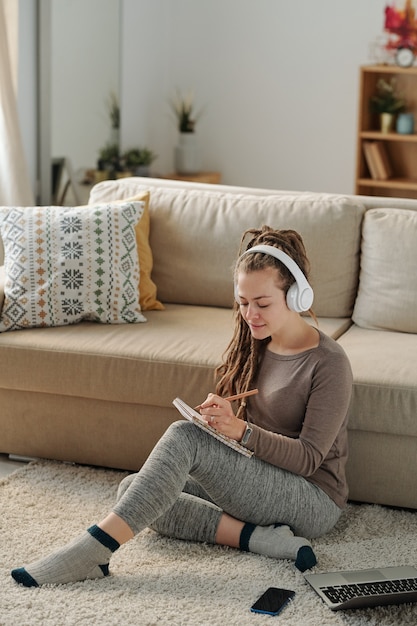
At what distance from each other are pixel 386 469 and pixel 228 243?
3.26 ft

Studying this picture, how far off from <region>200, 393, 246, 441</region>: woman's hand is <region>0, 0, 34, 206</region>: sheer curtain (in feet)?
8.18

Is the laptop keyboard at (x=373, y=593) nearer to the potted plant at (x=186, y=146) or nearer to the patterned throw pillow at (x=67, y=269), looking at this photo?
the patterned throw pillow at (x=67, y=269)

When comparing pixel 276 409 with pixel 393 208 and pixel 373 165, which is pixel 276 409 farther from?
pixel 373 165

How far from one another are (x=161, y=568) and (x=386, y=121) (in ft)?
12.6

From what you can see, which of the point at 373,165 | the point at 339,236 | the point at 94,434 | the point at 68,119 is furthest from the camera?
the point at 373,165

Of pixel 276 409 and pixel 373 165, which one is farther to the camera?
pixel 373 165

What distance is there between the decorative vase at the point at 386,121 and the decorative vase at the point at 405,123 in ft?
0.15

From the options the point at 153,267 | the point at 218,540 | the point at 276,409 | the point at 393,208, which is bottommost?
the point at 218,540

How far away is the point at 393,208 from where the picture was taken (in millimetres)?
3297

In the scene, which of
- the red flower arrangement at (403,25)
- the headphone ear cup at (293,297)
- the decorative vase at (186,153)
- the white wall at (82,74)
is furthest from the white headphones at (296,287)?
the decorative vase at (186,153)

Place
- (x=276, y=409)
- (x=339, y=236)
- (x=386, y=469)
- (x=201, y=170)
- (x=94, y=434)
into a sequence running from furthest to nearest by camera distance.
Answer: (x=201, y=170) → (x=339, y=236) → (x=94, y=434) → (x=386, y=469) → (x=276, y=409)

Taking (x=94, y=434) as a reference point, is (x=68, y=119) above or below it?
above

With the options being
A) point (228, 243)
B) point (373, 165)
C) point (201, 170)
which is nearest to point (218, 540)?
point (228, 243)

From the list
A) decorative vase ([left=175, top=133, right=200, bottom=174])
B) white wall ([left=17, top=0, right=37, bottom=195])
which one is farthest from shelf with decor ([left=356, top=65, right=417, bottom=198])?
white wall ([left=17, top=0, right=37, bottom=195])
